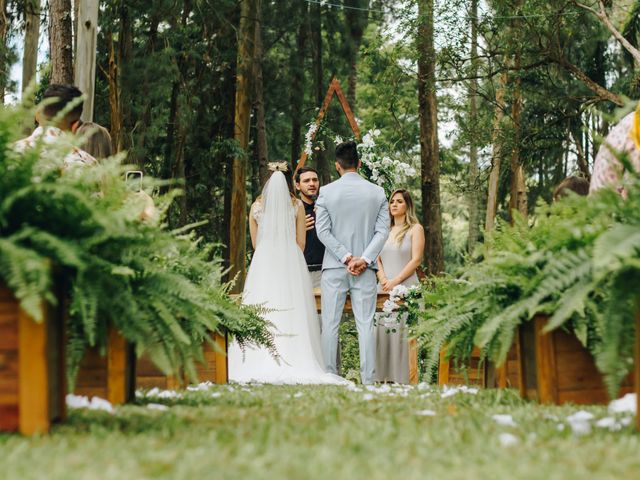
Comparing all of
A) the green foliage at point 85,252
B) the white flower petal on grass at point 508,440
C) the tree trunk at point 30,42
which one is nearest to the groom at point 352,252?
the green foliage at point 85,252

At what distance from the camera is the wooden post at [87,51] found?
1227 centimetres

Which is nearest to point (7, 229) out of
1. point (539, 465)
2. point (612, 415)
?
point (539, 465)

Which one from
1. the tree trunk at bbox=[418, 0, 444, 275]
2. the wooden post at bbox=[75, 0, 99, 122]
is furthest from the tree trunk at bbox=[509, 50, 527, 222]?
the wooden post at bbox=[75, 0, 99, 122]

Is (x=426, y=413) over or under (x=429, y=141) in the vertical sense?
under

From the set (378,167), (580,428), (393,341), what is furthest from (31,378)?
(378,167)

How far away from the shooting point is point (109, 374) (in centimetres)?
489

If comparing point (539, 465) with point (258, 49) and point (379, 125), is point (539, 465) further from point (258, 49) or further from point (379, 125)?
point (379, 125)

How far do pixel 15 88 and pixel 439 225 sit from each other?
10.9 m

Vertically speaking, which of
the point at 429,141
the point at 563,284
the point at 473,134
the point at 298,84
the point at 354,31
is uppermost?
the point at 354,31

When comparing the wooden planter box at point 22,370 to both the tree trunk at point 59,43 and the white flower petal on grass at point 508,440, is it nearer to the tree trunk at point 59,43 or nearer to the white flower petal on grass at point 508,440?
the white flower petal on grass at point 508,440

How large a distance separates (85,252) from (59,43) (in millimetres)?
8528

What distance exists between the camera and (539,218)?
5.34m

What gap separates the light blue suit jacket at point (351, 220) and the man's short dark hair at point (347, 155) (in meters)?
0.23

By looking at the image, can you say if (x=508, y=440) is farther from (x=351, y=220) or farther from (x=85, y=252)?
(x=351, y=220)
